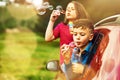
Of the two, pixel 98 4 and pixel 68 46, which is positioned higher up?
pixel 98 4

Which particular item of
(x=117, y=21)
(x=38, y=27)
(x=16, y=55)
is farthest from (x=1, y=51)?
(x=117, y=21)

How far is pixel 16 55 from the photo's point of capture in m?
1.27

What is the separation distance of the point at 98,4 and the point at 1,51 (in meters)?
0.46

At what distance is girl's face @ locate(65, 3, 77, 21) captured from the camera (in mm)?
1265

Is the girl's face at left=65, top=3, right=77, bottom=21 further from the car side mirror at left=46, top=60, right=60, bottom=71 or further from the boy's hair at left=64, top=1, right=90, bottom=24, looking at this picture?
the car side mirror at left=46, top=60, right=60, bottom=71

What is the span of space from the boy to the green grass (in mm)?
55

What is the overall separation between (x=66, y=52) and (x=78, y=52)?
2.0 inches

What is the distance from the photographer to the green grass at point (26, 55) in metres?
1.27

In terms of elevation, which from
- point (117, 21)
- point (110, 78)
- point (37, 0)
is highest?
point (37, 0)

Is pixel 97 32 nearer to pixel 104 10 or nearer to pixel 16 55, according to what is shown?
pixel 104 10

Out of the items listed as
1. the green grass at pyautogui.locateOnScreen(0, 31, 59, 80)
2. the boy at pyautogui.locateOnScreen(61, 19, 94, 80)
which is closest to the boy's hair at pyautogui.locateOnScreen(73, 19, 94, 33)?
the boy at pyautogui.locateOnScreen(61, 19, 94, 80)

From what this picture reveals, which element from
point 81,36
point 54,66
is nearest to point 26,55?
point 54,66

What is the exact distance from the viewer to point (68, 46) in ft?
4.17

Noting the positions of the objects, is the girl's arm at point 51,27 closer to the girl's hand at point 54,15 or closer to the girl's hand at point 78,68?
the girl's hand at point 54,15
